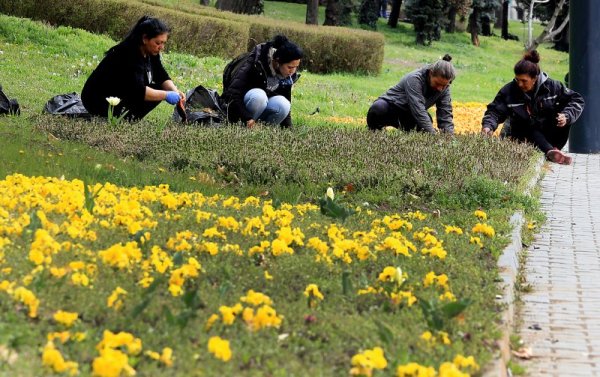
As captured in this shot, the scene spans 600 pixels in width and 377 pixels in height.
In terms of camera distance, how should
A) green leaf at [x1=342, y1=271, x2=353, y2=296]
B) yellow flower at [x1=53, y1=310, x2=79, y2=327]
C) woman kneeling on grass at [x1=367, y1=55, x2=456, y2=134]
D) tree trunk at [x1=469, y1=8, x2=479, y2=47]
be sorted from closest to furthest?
yellow flower at [x1=53, y1=310, x2=79, y2=327]
green leaf at [x1=342, y1=271, x2=353, y2=296]
woman kneeling on grass at [x1=367, y1=55, x2=456, y2=134]
tree trunk at [x1=469, y1=8, x2=479, y2=47]

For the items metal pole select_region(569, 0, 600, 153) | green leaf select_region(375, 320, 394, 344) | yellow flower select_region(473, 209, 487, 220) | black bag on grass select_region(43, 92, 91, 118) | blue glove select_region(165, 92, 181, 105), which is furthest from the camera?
metal pole select_region(569, 0, 600, 153)

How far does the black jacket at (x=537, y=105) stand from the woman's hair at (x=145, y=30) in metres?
3.71

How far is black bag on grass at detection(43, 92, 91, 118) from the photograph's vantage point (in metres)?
9.59

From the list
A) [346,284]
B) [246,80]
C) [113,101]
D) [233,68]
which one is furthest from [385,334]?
[233,68]

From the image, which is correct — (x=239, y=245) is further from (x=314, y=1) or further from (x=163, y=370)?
(x=314, y=1)

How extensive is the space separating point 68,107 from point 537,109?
4755mm

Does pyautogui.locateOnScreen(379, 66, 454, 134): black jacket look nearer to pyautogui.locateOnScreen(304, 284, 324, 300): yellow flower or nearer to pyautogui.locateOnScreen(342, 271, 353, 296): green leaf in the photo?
pyautogui.locateOnScreen(342, 271, 353, 296): green leaf

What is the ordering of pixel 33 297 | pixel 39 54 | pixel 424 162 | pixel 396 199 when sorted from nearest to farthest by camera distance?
1. pixel 33 297
2. pixel 396 199
3. pixel 424 162
4. pixel 39 54

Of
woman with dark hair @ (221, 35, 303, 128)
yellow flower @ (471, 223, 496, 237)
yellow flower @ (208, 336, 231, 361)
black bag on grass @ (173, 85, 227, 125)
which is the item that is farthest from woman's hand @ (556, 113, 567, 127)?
yellow flower @ (208, 336, 231, 361)

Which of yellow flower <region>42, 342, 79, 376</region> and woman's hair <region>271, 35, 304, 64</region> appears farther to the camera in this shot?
woman's hair <region>271, 35, 304, 64</region>

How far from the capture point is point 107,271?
427cm

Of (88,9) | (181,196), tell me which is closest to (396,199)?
(181,196)

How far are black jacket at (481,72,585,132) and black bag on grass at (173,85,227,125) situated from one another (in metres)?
2.83

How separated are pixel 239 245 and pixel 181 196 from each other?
95 centimetres
